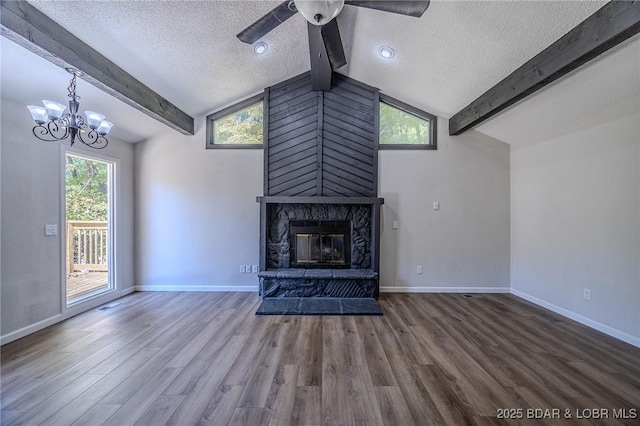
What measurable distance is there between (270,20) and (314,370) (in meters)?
2.80

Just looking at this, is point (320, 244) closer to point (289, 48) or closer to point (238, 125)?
point (238, 125)

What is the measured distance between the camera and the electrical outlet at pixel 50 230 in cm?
303

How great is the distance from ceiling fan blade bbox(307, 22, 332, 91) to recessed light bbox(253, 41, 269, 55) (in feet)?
1.86

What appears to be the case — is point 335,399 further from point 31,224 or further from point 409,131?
point 409,131

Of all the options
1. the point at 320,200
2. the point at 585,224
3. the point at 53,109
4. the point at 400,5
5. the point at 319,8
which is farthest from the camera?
the point at 320,200

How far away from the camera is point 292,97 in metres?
4.40

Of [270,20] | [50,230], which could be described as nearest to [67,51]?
[270,20]

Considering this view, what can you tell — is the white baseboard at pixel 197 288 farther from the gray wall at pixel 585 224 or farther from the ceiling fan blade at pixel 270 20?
the gray wall at pixel 585 224

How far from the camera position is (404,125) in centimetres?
451

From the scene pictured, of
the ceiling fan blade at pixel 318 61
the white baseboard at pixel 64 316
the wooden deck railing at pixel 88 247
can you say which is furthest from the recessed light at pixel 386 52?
the white baseboard at pixel 64 316

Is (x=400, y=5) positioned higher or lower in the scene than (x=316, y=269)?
higher

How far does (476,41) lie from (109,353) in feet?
15.2

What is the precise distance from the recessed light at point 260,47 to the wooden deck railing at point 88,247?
349 cm

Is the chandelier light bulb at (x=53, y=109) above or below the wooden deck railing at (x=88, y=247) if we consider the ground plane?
above
